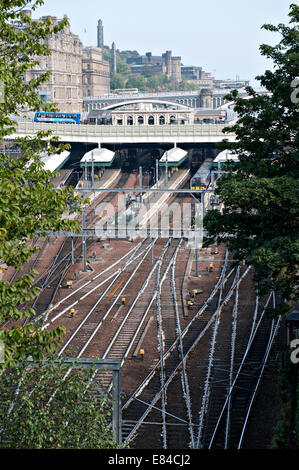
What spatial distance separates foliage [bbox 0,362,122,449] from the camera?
1088 centimetres

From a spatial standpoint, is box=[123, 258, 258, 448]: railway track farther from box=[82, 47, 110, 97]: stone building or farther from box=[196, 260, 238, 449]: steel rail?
box=[82, 47, 110, 97]: stone building

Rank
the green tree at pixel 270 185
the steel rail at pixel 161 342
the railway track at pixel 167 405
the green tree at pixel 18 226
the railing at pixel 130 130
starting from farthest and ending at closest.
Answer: the railing at pixel 130 130 < the steel rail at pixel 161 342 < the railway track at pixel 167 405 < the green tree at pixel 270 185 < the green tree at pixel 18 226

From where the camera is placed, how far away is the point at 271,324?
96.4ft

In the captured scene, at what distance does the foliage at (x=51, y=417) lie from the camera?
10.9 metres

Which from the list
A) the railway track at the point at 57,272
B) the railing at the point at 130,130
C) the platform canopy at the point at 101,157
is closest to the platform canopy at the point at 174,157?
the railing at the point at 130,130

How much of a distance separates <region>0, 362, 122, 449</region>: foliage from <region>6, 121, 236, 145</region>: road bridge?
65134 mm

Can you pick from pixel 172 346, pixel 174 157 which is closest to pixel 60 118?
pixel 174 157

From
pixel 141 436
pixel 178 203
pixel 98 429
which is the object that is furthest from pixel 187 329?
pixel 178 203

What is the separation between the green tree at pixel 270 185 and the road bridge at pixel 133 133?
179 ft

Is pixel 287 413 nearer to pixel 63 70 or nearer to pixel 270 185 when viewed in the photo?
pixel 270 185

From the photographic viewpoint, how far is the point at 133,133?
75.9 meters

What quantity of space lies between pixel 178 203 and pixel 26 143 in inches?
1718

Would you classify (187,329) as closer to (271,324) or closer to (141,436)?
(271,324)

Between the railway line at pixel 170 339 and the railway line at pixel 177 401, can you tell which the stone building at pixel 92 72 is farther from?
the railway line at pixel 177 401
